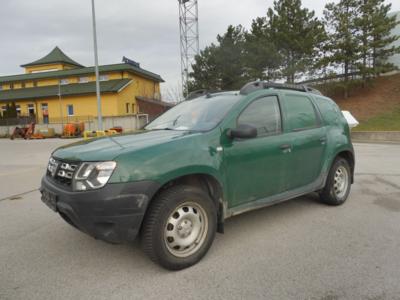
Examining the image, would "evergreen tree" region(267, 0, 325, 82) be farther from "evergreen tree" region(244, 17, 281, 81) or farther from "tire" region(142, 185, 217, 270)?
"tire" region(142, 185, 217, 270)

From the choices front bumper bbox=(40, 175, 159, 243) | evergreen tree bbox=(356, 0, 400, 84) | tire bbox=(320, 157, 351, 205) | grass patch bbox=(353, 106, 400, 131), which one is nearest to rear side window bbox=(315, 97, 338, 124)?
tire bbox=(320, 157, 351, 205)

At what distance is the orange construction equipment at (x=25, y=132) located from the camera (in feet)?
95.3

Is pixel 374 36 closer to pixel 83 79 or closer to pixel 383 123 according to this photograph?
pixel 383 123

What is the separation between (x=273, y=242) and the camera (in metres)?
3.58

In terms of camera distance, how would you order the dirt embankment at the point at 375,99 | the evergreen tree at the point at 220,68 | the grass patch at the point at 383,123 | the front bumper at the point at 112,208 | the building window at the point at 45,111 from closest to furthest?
the front bumper at the point at 112,208 → the grass patch at the point at 383,123 → the dirt embankment at the point at 375,99 → the evergreen tree at the point at 220,68 → the building window at the point at 45,111

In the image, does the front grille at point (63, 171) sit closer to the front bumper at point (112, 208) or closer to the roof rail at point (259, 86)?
the front bumper at point (112, 208)

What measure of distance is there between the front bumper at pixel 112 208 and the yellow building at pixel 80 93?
32.0m

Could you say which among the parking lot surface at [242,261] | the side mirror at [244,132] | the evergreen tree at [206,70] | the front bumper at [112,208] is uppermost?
the evergreen tree at [206,70]

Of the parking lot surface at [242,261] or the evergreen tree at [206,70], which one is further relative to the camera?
the evergreen tree at [206,70]

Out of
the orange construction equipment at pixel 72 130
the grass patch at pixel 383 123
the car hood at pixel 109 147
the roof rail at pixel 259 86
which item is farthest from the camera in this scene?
the orange construction equipment at pixel 72 130

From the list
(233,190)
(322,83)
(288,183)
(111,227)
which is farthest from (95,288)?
(322,83)

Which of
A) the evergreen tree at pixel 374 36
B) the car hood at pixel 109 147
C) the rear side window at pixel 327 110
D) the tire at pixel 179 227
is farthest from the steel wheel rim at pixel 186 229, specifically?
the evergreen tree at pixel 374 36

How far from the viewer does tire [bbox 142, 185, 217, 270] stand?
2.80 metres

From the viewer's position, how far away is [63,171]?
295cm
